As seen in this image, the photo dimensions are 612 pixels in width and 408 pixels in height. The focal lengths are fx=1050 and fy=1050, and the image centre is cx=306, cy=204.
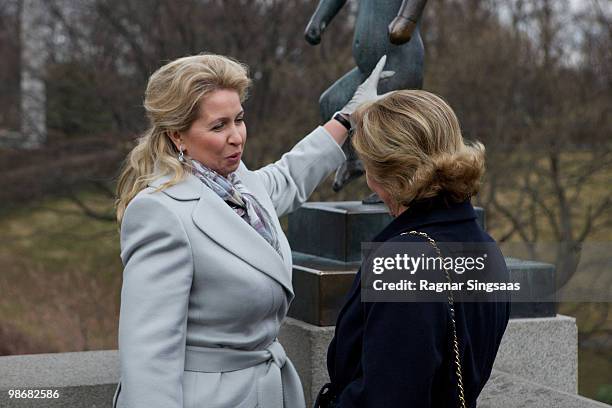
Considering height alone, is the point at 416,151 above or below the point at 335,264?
above

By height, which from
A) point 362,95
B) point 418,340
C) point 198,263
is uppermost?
point 362,95

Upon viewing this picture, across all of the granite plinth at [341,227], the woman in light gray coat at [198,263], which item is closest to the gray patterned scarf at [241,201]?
the woman in light gray coat at [198,263]

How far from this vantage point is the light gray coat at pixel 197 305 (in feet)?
9.07

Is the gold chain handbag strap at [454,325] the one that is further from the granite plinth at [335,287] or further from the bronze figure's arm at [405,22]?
the bronze figure's arm at [405,22]

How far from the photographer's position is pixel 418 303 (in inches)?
93.4

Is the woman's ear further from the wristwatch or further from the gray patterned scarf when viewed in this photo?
the wristwatch

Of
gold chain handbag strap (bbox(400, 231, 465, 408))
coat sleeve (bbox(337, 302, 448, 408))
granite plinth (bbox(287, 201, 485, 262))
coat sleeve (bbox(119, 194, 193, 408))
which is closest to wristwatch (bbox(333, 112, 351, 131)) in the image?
granite plinth (bbox(287, 201, 485, 262))

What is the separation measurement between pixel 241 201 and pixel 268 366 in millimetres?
490

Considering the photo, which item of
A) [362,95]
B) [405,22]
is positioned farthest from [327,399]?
[405,22]

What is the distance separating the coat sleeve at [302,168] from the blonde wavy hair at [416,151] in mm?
1075

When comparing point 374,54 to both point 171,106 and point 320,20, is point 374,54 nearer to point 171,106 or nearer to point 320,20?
point 320,20

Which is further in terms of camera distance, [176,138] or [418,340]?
[176,138]

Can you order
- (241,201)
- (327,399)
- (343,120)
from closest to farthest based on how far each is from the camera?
(327,399), (241,201), (343,120)

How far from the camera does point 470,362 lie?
2.47 meters
